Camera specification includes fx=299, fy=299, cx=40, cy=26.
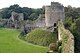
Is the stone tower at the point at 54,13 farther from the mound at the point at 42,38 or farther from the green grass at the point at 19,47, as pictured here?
the green grass at the point at 19,47

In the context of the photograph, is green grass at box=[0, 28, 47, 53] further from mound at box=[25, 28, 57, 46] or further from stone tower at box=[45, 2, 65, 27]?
stone tower at box=[45, 2, 65, 27]

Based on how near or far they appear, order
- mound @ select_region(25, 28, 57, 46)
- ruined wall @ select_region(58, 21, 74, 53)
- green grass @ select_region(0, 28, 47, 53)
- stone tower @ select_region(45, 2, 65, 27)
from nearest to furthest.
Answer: ruined wall @ select_region(58, 21, 74, 53), green grass @ select_region(0, 28, 47, 53), mound @ select_region(25, 28, 57, 46), stone tower @ select_region(45, 2, 65, 27)

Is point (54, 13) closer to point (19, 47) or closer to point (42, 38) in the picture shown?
point (42, 38)

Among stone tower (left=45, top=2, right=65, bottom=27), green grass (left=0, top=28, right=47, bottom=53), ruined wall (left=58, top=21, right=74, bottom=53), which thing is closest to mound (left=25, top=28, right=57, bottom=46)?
green grass (left=0, top=28, right=47, bottom=53)

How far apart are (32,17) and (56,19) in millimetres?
44289

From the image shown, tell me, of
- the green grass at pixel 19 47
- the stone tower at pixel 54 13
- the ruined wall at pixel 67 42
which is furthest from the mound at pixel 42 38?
the ruined wall at pixel 67 42

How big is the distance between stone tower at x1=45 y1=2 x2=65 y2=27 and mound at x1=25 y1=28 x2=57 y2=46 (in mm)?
1707

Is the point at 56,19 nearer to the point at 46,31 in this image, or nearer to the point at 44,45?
the point at 46,31

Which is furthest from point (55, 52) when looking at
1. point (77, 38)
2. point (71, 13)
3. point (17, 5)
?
point (17, 5)

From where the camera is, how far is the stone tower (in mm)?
34250

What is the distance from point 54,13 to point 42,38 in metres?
4.29

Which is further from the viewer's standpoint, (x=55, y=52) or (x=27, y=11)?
(x=27, y=11)

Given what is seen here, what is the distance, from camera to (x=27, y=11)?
91.5 meters

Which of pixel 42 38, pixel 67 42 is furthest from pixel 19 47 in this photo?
pixel 67 42
